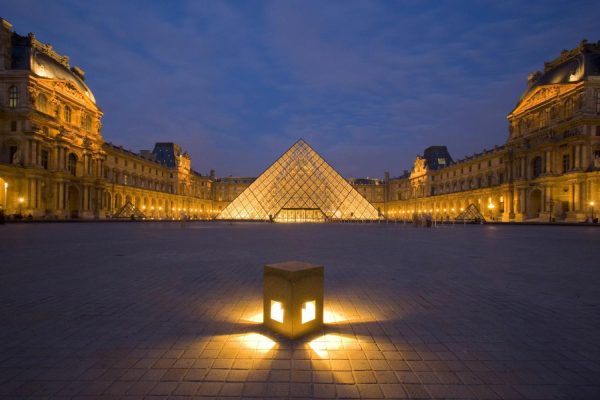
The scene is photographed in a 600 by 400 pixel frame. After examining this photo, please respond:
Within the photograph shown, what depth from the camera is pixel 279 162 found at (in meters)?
35.6

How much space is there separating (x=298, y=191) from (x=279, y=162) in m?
4.02

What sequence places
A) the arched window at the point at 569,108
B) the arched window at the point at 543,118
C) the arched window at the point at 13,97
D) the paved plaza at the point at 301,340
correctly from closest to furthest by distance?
the paved plaza at the point at 301,340 → the arched window at the point at 13,97 → the arched window at the point at 569,108 → the arched window at the point at 543,118

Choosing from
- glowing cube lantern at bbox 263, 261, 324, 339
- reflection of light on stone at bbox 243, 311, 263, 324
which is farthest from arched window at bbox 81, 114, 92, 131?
glowing cube lantern at bbox 263, 261, 324, 339

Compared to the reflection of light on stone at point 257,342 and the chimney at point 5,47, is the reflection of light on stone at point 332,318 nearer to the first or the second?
the reflection of light on stone at point 257,342

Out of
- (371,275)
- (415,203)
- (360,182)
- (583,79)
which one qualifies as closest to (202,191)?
(360,182)

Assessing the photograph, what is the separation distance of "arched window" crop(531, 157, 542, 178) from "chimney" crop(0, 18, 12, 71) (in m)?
55.4

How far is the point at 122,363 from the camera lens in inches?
90.0

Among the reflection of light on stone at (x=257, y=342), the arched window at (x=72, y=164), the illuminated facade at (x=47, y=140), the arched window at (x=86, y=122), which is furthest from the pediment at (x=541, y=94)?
the arched window at (x=72, y=164)

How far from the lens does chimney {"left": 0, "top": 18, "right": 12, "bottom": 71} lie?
92.3ft

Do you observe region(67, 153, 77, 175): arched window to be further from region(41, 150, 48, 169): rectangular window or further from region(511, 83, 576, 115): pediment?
region(511, 83, 576, 115): pediment

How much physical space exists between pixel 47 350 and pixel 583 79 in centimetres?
4354

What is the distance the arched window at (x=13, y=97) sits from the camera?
27.9 m

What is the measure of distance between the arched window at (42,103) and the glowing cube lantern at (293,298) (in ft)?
121

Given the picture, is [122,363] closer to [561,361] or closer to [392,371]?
[392,371]
